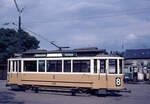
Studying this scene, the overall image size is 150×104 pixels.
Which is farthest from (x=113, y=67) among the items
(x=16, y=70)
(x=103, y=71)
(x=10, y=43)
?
(x=10, y=43)

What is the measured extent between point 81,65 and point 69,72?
1028mm

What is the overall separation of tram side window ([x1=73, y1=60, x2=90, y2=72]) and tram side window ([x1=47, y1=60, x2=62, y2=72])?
1.25 m

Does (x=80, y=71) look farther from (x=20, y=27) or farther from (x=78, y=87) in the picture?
(x=20, y=27)

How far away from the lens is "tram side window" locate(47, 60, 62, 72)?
1984cm

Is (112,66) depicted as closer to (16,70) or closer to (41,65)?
(41,65)

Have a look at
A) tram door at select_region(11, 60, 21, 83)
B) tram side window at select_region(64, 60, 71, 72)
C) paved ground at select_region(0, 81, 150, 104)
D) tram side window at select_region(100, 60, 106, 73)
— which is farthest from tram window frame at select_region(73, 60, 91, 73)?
tram door at select_region(11, 60, 21, 83)

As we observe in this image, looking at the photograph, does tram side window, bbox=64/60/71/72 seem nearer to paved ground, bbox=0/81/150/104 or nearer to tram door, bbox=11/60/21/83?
paved ground, bbox=0/81/150/104

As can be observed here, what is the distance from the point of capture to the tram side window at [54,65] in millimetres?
19844

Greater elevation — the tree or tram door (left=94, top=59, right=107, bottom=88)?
the tree

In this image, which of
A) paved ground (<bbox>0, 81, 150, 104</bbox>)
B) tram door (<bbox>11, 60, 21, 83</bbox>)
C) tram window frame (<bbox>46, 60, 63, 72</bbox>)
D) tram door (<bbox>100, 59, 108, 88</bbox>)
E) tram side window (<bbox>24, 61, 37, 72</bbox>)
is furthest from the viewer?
tram door (<bbox>11, 60, 21, 83</bbox>)

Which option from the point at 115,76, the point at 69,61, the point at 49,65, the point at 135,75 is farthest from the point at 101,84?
the point at 135,75

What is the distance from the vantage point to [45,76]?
20.2 m

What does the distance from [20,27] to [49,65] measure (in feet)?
25.0

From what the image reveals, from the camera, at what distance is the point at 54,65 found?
2009 centimetres
